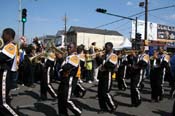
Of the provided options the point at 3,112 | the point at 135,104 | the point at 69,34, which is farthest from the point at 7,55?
the point at 69,34

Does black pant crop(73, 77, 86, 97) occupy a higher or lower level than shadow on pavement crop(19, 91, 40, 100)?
higher

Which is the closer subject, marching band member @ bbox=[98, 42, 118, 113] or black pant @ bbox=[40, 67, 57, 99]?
marching band member @ bbox=[98, 42, 118, 113]

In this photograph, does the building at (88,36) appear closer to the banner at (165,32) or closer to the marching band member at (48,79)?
the banner at (165,32)

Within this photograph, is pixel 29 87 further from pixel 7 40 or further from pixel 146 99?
pixel 7 40

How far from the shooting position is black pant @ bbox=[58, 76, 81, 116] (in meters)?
7.85

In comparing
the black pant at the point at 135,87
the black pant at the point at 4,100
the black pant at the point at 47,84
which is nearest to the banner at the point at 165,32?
the black pant at the point at 135,87

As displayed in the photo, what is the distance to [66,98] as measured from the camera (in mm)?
7852

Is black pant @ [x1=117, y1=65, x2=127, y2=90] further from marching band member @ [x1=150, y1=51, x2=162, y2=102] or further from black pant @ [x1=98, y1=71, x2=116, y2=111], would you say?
black pant @ [x1=98, y1=71, x2=116, y2=111]

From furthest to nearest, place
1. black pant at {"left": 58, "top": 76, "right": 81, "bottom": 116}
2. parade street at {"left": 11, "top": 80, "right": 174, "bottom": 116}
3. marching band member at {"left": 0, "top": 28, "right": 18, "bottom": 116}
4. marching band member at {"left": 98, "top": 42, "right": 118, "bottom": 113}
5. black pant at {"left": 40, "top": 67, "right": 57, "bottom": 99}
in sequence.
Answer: black pant at {"left": 40, "top": 67, "right": 57, "bottom": 99}
parade street at {"left": 11, "top": 80, "right": 174, "bottom": 116}
marching band member at {"left": 98, "top": 42, "right": 118, "bottom": 113}
black pant at {"left": 58, "top": 76, "right": 81, "bottom": 116}
marching band member at {"left": 0, "top": 28, "right": 18, "bottom": 116}

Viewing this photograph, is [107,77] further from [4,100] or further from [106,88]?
[4,100]

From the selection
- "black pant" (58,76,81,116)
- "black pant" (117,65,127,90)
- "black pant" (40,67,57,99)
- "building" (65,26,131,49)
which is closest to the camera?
"black pant" (58,76,81,116)

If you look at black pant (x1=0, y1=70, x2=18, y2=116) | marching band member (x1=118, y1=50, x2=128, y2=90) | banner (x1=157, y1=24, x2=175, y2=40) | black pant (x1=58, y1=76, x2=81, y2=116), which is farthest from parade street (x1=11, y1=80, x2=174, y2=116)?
banner (x1=157, y1=24, x2=175, y2=40)

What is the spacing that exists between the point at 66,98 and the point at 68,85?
31 centimetres

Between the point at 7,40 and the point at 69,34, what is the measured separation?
284ft
